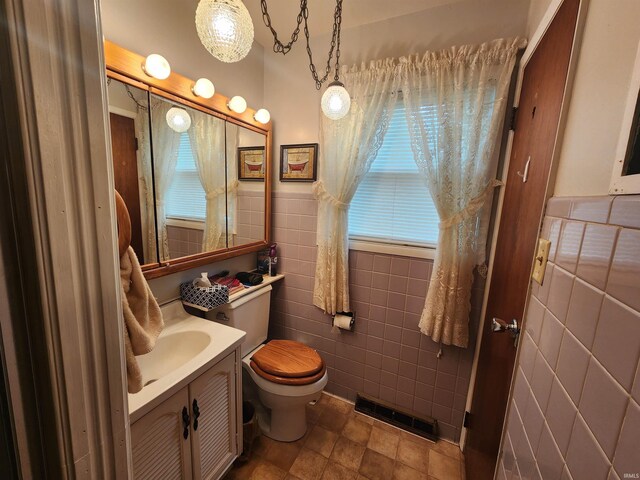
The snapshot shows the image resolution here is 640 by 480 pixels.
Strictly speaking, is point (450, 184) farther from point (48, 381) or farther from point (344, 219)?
point (48, 381)

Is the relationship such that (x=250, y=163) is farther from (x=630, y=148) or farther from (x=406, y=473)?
(x=406, y=473)

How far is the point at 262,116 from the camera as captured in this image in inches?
67.9

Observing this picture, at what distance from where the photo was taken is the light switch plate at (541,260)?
0.70m

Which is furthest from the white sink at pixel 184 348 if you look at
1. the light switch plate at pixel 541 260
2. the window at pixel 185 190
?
the light switch plate at pixel 541 260

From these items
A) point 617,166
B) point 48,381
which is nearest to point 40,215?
point 48,381

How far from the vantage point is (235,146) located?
164cm

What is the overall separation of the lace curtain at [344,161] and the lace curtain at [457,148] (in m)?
0.15

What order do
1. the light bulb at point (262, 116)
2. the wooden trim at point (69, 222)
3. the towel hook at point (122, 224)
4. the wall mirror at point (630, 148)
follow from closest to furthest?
1. the wooden trim at point (69, 222)
2. the wall mirror at point (630, 148)
3. the towel hook at point (122, 224)
4. the light bulb at point (262, 116)

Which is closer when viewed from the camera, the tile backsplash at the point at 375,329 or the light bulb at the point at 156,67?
the light bulb at the point at 156,67

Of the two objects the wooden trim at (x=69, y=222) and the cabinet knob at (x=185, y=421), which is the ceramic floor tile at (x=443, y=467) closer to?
the cabinet knob at (x=185, y=421)

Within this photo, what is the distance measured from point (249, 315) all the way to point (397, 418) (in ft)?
3.91

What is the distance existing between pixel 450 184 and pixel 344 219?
2.07ft

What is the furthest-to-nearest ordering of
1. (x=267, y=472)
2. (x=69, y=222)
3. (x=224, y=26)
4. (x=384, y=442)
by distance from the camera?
(x=384, y=442) < (x=267, y=472) < (x=224, y=26) < (x=69, y=222)

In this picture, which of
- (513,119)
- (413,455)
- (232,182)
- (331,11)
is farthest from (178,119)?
(413,455)
